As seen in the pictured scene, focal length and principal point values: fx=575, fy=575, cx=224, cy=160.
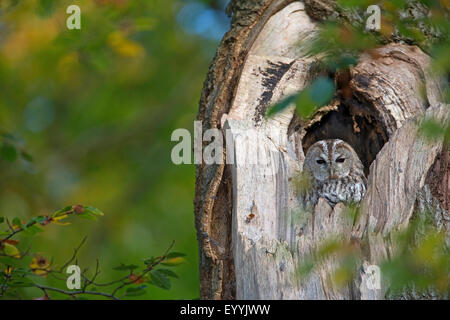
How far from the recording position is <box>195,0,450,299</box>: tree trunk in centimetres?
329

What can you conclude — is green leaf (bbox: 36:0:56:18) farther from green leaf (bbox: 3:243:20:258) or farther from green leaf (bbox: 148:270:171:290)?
green leaf (bbox: 148:270:171:290)

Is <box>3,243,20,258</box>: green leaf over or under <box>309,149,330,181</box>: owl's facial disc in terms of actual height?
under

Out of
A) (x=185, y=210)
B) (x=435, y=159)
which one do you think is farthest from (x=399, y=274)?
(x=185, y=210)

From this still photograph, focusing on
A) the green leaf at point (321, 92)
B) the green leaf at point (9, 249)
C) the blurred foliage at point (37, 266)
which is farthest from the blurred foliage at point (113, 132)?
the green leaf at point (321, 92)

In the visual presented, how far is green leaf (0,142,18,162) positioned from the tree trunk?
61.1 inches

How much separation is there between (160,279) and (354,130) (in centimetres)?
233

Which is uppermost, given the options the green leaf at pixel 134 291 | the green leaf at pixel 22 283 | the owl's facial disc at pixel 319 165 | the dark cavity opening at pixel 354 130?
the dark cavity opening at pixel 354 130

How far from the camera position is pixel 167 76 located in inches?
368

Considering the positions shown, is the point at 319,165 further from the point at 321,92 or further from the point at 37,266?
the point at 321,92

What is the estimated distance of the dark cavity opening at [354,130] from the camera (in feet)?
15.4

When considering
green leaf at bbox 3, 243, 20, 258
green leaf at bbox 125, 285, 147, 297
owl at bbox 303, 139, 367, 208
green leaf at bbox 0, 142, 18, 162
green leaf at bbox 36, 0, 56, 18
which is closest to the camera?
green leaf at bbox 3, 243, 20, 258

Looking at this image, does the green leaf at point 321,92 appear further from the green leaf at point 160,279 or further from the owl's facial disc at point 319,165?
the owl's facial disc at point 319,165

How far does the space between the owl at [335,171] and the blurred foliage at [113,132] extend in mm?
2643

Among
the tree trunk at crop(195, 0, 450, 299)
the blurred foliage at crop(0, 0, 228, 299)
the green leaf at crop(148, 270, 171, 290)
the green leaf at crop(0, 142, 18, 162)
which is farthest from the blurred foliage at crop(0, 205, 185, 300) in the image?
the blurred foliage at crop(0, 0, 228, 299)
